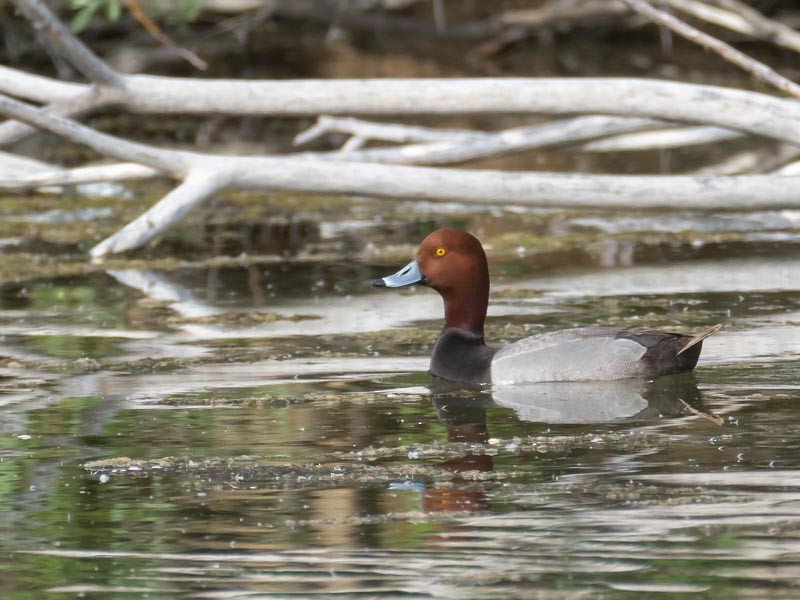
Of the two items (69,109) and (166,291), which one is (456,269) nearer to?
(166,291)

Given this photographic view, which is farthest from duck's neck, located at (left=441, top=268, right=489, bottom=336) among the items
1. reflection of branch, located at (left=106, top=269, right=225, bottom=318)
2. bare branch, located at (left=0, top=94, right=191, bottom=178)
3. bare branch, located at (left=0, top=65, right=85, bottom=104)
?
bare branch, located at (left=0, top=65, right=85, bottom=104)

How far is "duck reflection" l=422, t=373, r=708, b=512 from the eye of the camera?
21.9 ft

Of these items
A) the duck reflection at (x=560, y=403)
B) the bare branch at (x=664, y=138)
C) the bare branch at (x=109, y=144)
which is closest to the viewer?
the duck reflection at (x=560, y=403)

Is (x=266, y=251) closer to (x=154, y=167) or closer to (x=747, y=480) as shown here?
(x=154, y=167)

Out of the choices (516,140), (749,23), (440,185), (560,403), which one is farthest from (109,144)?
(749,23)

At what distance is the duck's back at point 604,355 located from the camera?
755cm

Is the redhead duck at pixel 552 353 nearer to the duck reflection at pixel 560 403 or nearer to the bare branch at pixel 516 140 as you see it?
the duck reflection at pixel 560 403

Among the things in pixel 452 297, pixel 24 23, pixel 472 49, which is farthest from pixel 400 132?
pixel 472 49

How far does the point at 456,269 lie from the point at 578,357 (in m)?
0.95

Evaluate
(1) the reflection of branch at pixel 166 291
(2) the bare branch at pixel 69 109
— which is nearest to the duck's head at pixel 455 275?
(1) the reflection of branch at pixel 166 291

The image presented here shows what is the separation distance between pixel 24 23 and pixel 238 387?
52.9 ft

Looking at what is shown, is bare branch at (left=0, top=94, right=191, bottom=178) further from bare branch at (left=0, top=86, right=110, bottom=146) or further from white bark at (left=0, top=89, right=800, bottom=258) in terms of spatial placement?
bare branch at (left=0, top=86, right=110, bottom=146)

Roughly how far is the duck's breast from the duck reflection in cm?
4

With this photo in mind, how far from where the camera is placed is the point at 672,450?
238 inches
